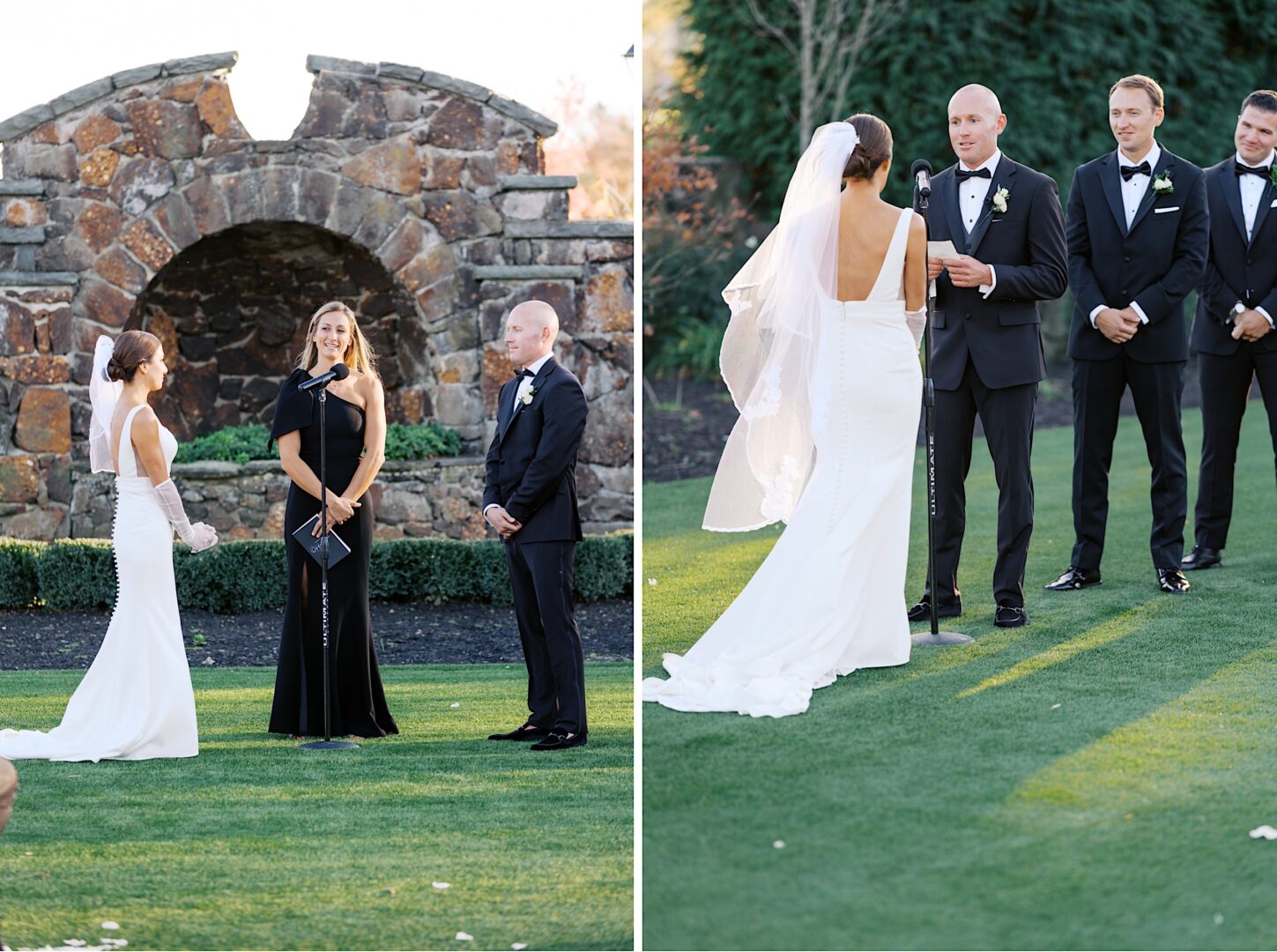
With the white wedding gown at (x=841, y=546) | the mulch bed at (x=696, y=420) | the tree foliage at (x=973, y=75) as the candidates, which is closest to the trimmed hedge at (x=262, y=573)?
the mulch bed at (x=696, y=420)

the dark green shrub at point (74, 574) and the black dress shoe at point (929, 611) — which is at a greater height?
the black dress shoe at point (929, 611)

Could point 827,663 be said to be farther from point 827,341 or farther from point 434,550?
point 434,550

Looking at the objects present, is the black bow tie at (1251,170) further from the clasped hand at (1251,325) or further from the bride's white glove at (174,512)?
the bride's white glove at (174,512)

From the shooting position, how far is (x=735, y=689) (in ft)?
16.9

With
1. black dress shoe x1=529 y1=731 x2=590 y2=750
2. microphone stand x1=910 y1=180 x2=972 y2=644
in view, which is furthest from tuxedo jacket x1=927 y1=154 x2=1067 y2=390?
black dress shoe x1=529 y1=731 x2=590 y2=750

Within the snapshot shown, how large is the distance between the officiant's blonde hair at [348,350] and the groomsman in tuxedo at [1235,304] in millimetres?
4316

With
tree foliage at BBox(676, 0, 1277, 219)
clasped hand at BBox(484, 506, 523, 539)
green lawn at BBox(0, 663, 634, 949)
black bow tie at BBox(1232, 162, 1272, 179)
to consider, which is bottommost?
green lawn at BBox(0, 663, 634, 949)

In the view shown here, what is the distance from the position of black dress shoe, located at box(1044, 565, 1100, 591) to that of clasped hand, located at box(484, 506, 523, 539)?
2867 millimetres

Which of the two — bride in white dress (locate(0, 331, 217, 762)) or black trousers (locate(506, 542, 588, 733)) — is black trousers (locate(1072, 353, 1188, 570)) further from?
bride in white dress (locate(0, 331, 217, 762))

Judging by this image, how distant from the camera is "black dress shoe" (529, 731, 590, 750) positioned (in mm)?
5996

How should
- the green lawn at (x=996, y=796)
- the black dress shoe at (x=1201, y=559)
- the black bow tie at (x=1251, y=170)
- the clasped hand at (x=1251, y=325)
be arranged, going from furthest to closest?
the black dress shoe at (x=1201, y=559) → the black bow tie at (x=1251, y=170) → the clasped hand at (x=1251, y=325) → the green lawn at (x=996, y=796)

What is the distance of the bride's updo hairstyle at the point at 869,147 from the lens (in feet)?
18.8

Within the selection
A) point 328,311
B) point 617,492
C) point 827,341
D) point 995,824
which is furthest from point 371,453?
point 617,492

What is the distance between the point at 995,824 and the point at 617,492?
8.58 m
